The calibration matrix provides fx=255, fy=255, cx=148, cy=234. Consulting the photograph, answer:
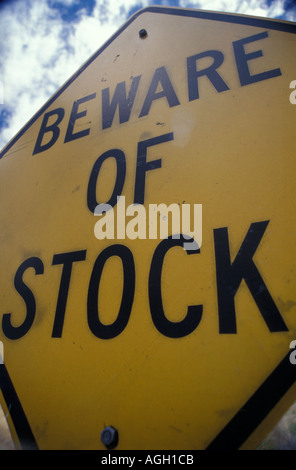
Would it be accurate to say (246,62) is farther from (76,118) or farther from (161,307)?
(161,307)

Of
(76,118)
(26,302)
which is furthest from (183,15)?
(26,302)

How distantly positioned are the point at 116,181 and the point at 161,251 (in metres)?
0.32

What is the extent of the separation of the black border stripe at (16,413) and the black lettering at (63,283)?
0.59ft

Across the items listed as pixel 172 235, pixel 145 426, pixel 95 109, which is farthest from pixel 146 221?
pixel 95 109

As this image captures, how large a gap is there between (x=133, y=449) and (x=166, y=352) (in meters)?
0.21

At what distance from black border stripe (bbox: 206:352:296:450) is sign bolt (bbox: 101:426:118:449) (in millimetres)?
208

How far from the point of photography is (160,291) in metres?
0.68

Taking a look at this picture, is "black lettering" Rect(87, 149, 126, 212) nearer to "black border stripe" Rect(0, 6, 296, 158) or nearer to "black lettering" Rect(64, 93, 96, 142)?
"black lettering" Rect(64, 93, 96, 142)

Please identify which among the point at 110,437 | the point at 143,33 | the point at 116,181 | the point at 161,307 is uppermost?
the point at 143,33

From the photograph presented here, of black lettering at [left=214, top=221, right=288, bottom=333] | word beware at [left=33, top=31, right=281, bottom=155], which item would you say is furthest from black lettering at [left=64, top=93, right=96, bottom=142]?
black lettering at [left=214, top=221, right=288, bottom=333]

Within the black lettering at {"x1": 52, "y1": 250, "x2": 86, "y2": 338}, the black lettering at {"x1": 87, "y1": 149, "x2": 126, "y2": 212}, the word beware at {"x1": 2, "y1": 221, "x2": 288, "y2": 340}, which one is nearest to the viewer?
the word beware at {"x1": 2, "y1": 221, "x2": 288, "y2": 340}

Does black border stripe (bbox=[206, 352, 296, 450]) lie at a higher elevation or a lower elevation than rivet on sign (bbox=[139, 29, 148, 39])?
lower

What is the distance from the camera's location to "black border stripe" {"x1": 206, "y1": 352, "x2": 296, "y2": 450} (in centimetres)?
48
